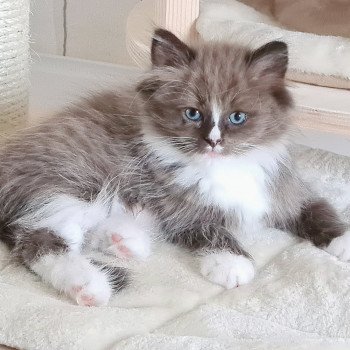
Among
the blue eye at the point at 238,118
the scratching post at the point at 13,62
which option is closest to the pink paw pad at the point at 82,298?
the blue eye at the point at 238,118

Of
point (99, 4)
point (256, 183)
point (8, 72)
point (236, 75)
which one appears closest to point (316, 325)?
point (256, 183)

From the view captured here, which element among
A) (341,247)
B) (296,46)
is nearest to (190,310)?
(341,247)

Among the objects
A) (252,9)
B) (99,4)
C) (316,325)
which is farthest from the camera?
(99,4)

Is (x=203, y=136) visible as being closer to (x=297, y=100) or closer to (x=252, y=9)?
(x=297, y=100)

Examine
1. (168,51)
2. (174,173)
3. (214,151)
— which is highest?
(168,51)

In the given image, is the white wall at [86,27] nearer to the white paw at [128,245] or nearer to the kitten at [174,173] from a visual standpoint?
Answer: the kitten at [174,173]

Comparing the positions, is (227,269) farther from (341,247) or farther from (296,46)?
(296,46)
